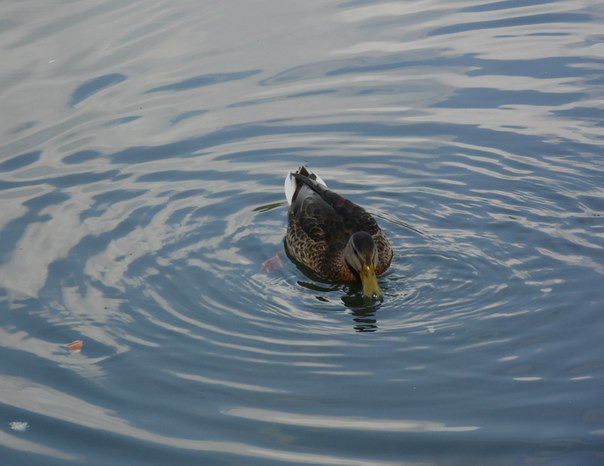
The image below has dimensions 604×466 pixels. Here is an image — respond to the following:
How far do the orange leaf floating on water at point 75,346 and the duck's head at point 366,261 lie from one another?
A: 2.75 m

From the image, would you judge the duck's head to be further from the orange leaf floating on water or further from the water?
the orange leaf floating on water

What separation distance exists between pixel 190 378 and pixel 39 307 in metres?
2.08

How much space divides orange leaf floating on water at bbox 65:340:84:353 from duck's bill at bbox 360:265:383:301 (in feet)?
9.02

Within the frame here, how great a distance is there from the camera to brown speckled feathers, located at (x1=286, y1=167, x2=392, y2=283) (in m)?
10.6

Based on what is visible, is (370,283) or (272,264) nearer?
(370,283)

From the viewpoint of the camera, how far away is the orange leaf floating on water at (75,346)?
28.8 ft

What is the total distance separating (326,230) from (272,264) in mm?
810

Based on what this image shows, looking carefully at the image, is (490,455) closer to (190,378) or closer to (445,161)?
(190,378)

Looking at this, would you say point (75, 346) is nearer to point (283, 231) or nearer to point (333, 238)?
point (333, 238)

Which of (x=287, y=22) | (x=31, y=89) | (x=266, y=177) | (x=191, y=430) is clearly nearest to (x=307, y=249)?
(x=266, y=177)

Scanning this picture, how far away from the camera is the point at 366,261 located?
32.8ft

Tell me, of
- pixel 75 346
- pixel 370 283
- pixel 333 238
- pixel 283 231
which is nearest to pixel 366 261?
pixel 370 283

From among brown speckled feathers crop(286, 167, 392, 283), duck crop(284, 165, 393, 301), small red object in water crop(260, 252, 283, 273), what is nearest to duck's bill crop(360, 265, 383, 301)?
duck crop(284, 165, 393, 301)

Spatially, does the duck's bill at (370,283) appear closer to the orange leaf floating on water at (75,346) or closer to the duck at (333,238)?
the duck at (333,238)
